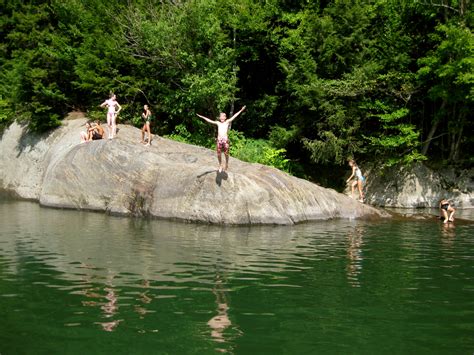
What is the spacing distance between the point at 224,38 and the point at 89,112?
7.84 metres

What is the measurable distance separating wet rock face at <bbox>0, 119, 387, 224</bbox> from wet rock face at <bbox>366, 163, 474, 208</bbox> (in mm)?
6755

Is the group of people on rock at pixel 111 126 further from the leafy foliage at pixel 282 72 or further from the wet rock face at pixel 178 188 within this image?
the leafy foliage at pixel 282 72

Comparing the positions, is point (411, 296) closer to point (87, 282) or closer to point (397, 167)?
point (87, 282)

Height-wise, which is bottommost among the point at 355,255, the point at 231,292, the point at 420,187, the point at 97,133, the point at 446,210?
the point at 231,292

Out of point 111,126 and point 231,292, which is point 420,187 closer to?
point 111,126

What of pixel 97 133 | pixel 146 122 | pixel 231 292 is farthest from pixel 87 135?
pixel 231 292

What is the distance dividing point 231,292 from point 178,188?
33.1 ft

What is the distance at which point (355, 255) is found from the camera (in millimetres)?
13336

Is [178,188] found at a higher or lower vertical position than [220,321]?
higher

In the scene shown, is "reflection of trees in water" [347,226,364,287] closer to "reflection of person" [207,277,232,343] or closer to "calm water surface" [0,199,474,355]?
"calm water surface" [0,199,474,355]

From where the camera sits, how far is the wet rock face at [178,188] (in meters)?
18.8

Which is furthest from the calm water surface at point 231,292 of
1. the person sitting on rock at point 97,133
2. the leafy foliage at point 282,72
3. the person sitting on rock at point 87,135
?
the leafy foliage at point 282,72

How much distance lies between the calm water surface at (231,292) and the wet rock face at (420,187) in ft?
37.1

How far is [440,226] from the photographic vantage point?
750 inches
